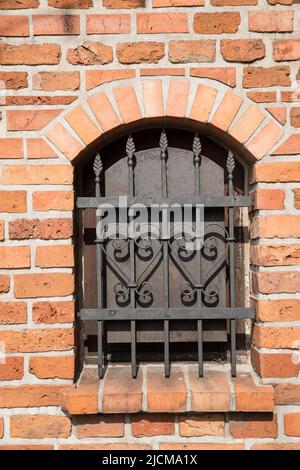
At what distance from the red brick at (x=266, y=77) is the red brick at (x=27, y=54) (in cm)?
87

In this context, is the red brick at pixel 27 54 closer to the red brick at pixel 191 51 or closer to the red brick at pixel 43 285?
the red brick at pixel 191 51

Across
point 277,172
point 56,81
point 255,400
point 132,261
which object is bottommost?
point 255,400

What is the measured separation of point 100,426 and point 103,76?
1.57 m

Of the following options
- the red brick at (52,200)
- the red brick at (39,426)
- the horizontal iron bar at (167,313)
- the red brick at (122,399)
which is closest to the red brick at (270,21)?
the red brick at (52,200)

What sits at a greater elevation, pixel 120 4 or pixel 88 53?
pixel 120 4

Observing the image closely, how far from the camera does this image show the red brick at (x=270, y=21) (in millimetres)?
1724

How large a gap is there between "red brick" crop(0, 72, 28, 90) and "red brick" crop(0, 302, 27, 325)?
975 mm

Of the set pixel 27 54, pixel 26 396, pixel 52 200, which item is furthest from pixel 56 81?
pixel 26 396

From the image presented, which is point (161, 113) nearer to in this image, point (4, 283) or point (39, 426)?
point (4, 283)

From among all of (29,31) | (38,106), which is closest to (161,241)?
(38,106)

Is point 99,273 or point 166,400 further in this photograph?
point 99,273

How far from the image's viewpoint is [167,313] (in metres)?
1.75

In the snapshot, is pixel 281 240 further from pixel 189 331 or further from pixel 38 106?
pixel 38 106

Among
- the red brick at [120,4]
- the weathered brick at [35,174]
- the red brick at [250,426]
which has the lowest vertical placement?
the red brick at [250,426]
